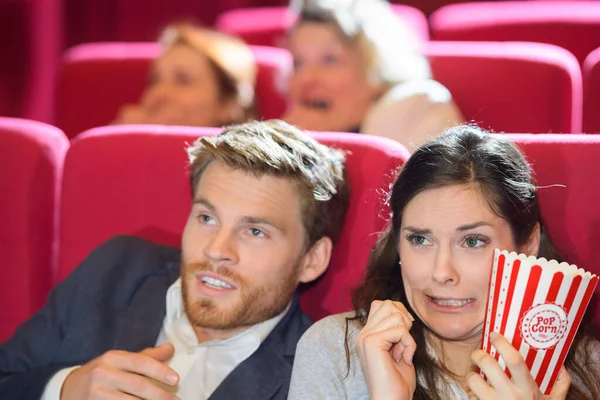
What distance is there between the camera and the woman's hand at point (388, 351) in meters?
1.50

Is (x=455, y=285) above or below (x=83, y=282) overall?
above

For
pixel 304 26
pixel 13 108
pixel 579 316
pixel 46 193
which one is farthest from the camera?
pixel 13 108

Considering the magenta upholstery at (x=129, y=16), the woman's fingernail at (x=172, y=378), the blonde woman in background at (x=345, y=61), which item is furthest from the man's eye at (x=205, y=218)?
the magenta upholstery at (x=129, y=16)

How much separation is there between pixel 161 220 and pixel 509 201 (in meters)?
0.83

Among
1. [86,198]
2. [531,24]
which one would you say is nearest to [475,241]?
[86,198]

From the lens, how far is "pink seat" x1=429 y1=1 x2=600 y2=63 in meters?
2.97

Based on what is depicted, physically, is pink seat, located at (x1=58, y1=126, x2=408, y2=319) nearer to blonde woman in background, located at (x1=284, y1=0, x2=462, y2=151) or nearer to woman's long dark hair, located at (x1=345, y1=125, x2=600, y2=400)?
woman's long dark hair, located at (x1=345, y1=125, x2=600, y2=400)

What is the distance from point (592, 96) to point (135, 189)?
127 centimetres

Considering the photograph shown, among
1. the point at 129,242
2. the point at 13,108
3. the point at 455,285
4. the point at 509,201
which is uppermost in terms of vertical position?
the point at 509,201

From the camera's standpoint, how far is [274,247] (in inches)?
73.2

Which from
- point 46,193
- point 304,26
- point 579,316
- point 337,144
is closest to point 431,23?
point 304,26

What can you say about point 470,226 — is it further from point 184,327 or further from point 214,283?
point 184,327

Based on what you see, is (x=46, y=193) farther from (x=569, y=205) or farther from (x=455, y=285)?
(x=569, y=205)

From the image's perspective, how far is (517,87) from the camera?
8.38ft
